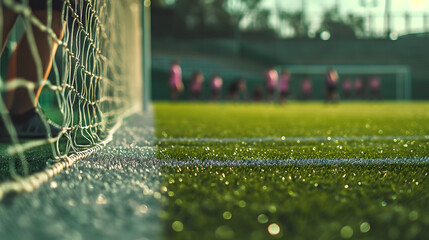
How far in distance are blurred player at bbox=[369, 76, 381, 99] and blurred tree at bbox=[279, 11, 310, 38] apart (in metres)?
5.00

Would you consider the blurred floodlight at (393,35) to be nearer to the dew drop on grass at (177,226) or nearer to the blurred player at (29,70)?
the blurred player at (29,70)

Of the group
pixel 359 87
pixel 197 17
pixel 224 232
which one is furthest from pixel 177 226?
pixel 197 17

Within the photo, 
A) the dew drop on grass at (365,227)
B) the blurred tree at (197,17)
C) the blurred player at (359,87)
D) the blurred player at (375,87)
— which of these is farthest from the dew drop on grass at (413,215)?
the blurred tree at (197,17)

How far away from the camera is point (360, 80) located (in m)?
26.7

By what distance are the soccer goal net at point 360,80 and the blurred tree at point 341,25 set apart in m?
2.49

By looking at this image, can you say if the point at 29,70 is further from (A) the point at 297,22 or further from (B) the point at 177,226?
(A) the point at 297,22

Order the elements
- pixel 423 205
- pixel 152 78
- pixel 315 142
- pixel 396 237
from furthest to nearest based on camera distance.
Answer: pixel 152 78 → pixel 315 142 → pixel 423 205 → pixel 396 237

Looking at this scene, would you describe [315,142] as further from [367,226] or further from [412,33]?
[412,33]

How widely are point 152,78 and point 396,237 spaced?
A: 24739mm

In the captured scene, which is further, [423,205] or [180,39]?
[180,39]

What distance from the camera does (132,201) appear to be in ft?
4.00

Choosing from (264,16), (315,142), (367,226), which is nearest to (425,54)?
(264,16)

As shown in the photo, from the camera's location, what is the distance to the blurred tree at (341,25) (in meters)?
28.8

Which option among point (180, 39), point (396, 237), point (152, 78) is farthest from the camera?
point (180, 39)
